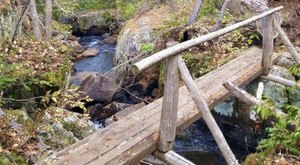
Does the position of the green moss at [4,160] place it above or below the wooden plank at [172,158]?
above

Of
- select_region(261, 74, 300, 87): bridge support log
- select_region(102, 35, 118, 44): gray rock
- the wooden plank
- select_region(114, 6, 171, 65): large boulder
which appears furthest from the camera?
select_region(102, 35, 118, 44): gray rock

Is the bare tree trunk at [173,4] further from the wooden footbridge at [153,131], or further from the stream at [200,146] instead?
the wooden footbridge at [153,131]

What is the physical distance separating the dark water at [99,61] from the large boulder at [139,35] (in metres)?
1.39

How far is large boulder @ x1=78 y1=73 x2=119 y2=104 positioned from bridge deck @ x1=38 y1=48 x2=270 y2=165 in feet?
12.3

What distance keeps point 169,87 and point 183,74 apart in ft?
0.76

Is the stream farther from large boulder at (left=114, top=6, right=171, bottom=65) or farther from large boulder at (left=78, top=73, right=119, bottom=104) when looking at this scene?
large boulder at (left=114, top=6, right=171, bottom=65)

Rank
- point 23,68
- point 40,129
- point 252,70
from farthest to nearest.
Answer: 1. point 252,70
2. point 23,68
3. point 40,129

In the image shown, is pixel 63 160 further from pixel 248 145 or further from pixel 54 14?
pixel 54 14

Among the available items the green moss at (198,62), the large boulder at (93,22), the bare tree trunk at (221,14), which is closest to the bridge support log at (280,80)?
the green moss at (198,62)

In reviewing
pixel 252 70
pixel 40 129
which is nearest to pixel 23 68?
pixel 40 129

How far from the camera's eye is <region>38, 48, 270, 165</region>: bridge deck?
3881 mm

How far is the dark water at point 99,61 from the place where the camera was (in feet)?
40.6

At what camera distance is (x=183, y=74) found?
407 centimetres

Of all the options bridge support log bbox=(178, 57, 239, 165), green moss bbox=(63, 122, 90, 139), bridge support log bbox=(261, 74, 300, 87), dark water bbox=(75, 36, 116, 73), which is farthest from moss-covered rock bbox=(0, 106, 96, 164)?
dark water bbox=(75, 36, 116, 73)
